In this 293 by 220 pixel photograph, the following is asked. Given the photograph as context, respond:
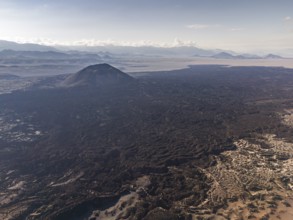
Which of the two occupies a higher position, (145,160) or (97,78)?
(97,78)

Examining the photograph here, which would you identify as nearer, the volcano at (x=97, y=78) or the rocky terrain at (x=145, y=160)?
the rocky terrain at (x=145, y=160)

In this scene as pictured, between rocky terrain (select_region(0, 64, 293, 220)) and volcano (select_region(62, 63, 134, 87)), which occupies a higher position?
volcano (select_region(62, 63, 134, 87))

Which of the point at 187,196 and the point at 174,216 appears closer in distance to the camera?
the point at 174,216

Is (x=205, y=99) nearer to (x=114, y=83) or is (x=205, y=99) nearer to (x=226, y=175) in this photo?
(x=114, y=83)

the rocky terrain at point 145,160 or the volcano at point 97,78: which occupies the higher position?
the volcano at point 97,78

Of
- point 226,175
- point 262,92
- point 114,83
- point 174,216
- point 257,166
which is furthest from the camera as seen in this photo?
point 114,83

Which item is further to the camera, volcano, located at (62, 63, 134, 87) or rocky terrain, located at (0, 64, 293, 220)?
volcano, located at (62, 63, 134, 87)

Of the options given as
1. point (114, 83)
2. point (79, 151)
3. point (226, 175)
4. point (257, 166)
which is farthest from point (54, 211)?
point (114, 83)

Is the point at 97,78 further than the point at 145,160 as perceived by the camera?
Yes
